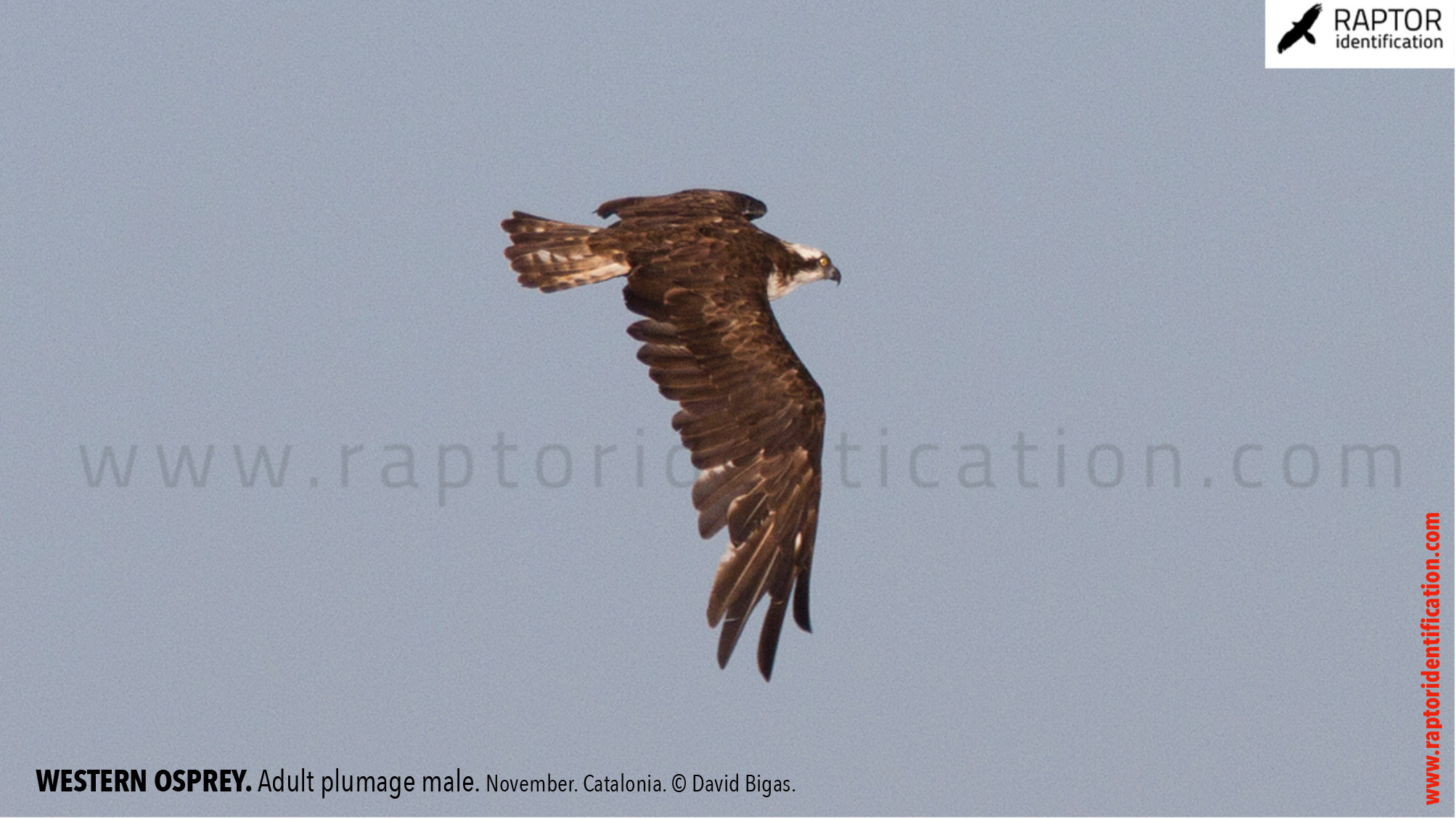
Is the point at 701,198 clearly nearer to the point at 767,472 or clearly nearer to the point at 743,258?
the point at 743,258

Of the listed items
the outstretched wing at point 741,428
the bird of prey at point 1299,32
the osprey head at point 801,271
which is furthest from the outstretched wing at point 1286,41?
the outstretched wing at point 741,428

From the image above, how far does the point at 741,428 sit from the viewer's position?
13.3 meters

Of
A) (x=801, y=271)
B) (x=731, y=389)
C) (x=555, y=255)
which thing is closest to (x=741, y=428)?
(x=731, y=389)

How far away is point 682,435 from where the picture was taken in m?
13.2

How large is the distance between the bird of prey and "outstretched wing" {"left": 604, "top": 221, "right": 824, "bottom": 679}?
20.3 feet

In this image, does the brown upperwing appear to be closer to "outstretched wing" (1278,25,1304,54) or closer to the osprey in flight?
the osprey in flight

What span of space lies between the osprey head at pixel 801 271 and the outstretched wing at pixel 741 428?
126 cm

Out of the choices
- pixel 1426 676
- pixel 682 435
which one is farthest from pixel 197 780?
pixel 1426 676

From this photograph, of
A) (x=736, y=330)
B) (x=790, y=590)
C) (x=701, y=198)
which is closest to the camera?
(x=790, y=590)

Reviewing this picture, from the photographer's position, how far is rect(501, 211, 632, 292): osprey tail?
15.2m

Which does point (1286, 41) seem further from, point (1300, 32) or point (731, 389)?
point (731, 389)

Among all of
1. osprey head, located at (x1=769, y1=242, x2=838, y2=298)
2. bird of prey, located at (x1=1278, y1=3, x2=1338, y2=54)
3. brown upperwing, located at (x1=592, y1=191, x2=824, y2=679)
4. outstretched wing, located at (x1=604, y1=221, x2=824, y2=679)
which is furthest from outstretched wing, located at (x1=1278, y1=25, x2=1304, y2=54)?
outstretched wing, located at (x1=604, y1=221, x2=824, y2=679)

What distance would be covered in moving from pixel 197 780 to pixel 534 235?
18.0 ft

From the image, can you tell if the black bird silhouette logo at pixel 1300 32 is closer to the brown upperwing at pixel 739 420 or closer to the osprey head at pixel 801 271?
the osprey head at pixel 801 271
